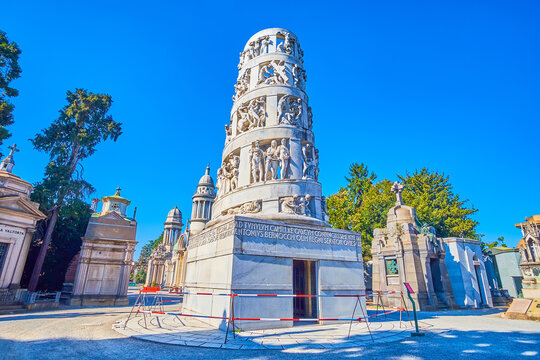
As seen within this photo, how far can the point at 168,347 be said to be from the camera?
241 inches

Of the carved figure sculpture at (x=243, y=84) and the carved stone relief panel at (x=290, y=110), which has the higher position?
the carved figure sculpture at (x=243, y=84)

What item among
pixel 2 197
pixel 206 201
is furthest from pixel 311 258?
pixel 206 201

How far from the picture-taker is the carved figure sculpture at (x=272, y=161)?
12.0 meters

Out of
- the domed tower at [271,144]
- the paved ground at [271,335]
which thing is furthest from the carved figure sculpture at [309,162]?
the paved ground at [271,335]

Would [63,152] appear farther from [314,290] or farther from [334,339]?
[334,339]

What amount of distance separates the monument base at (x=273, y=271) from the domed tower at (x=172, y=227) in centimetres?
5583

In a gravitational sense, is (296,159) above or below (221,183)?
above

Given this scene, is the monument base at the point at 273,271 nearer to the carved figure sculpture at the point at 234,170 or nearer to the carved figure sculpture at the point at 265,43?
the carved figure sculpture at the point at 234,170

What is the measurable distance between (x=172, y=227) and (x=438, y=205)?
174 feet

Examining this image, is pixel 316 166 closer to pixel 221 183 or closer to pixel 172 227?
pixel 221 183

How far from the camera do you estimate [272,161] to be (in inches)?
482

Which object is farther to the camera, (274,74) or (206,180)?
(206,180)

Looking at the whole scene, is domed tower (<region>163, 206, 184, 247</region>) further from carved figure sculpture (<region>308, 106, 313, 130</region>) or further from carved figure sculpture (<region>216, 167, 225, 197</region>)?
carved figure sculpture (<region>308, 106, 313, 130</region>)

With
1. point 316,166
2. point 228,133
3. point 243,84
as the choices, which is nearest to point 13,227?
point 228,133
